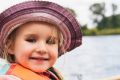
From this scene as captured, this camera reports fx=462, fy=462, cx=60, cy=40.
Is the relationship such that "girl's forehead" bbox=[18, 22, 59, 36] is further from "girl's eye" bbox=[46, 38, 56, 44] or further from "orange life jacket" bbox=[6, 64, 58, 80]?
"orange life jacket" bbox=[6, 64, 58, 80]

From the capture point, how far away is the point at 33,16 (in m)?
1.55

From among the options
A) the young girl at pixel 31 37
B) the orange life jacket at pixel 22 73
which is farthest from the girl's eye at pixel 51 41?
the orange life jacket at pixel 22 73

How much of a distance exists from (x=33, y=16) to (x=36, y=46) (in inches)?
4.0

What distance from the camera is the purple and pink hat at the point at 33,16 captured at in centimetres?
155

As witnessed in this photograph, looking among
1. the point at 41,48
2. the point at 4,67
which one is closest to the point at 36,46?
the point at 41,48

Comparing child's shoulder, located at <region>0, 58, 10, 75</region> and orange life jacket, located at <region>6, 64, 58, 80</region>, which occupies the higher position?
child's shoulder, located at <region>0, 58, 10, 75</region>

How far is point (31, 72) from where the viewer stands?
1570 mm

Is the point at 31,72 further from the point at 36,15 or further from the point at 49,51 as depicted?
the point at 36,15

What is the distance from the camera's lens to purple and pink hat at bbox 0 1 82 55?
5.09 feet

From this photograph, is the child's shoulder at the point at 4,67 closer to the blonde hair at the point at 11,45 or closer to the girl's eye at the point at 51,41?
the blonde hair at the point at 11,45

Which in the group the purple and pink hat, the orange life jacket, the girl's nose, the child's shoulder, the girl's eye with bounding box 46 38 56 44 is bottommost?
the orange life jacket

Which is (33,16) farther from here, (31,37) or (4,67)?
(4,67)

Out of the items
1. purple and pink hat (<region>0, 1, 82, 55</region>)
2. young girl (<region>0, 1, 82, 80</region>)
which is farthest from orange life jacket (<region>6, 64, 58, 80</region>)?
purple and pink hat (<region>0, 1, 82, 55</region>)

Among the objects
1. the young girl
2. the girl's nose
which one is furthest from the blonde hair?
the girl's nose
